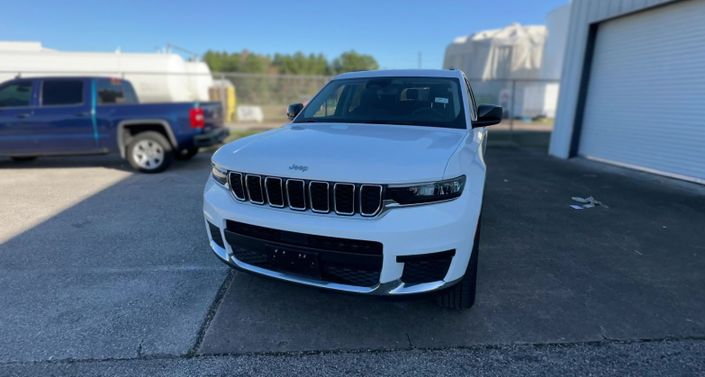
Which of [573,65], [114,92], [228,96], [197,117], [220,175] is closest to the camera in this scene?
[220,175]

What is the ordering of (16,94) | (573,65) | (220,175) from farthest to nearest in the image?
1. (573,65)
2. (16,94)
3. (220,175)

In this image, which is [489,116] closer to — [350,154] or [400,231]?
[350,154]

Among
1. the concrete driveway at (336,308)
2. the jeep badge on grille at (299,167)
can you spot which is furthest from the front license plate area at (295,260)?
the jeep badge on grille at (299,167)

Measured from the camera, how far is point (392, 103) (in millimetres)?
3812

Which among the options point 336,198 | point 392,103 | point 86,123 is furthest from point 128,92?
point 336,198

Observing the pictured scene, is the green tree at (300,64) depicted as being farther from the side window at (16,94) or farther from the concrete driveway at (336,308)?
the concrete driveway at (336,308)

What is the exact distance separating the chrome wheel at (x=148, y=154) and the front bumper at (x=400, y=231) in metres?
6.12

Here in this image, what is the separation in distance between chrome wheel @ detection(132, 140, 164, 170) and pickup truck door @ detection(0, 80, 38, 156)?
1864mm

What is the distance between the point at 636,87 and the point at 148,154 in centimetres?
1022

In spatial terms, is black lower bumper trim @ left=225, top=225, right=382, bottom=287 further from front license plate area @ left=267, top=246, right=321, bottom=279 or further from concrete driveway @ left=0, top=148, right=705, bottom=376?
concrete driveway @ left=0, top=148, right=705, bottom=376

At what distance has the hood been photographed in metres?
2.30

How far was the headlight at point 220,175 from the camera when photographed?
274 cm

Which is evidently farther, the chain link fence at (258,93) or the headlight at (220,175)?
the chain link fence at (258,93)

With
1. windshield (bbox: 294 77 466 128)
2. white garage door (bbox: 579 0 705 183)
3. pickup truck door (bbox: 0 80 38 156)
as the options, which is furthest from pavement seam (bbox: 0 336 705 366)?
pickup truck door (bbox: 0 80 38 156)
